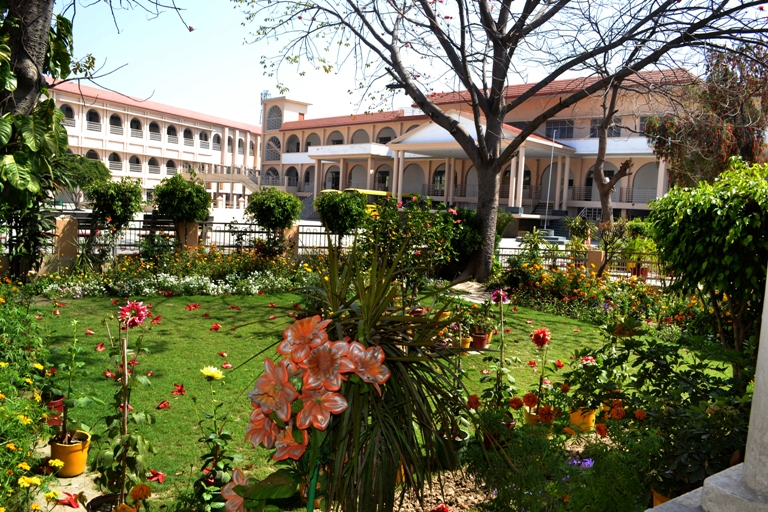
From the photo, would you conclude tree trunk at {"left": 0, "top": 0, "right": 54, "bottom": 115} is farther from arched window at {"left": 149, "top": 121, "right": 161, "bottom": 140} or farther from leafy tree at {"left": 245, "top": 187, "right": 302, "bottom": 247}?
arched window at {"left": 149, "top": 121, "right": 161, "bottom": 140}

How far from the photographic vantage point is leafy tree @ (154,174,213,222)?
1269 cm

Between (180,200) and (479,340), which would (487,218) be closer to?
(479,340)

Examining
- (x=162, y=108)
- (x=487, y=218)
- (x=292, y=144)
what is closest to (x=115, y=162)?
(x=162, y=108)

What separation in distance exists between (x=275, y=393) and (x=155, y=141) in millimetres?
51752

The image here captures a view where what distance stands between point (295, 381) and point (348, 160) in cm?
4196

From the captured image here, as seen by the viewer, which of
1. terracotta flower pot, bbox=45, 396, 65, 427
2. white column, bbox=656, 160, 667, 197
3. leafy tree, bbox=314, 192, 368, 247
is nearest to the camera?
terracotta flower pot, bbox=45, 396, 65, 427

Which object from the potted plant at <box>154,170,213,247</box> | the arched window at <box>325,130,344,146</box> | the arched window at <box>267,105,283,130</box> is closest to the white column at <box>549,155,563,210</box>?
the arched window at <box>325,130,344,146</box>

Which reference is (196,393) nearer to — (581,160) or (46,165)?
(46,165)

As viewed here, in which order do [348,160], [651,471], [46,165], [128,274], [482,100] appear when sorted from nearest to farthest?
[651,471], [46,165], [128,274], [482,100], [348,160]

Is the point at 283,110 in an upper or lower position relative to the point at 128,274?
upper

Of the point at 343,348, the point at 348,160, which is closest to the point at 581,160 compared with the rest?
the point at 348,160

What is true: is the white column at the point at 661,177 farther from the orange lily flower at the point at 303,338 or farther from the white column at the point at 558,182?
the orange lily flower at the point at 303,338

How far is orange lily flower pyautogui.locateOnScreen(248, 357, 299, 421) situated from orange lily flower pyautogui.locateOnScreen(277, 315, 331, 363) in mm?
62

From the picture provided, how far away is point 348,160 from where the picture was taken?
4319cm
